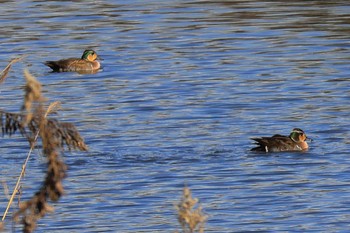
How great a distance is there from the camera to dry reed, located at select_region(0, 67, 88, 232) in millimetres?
5082

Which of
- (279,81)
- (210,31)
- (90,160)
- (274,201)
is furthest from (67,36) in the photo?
(274,201)

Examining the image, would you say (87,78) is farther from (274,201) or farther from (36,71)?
(274,201)

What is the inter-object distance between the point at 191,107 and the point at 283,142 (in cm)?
294

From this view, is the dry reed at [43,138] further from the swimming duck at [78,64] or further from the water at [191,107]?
the swimming duck at [78,64]

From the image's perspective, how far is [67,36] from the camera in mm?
24312

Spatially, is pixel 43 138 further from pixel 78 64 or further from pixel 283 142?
pixel 78 64

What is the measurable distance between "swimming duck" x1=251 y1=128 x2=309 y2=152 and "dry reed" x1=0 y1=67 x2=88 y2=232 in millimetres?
8217

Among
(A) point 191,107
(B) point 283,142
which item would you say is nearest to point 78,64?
(A) point 191,107

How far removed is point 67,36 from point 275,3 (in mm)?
5463

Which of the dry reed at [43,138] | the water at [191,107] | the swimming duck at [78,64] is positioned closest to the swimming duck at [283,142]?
the water at [191,107]

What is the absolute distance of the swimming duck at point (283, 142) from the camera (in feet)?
44.5

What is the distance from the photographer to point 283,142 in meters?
13.9

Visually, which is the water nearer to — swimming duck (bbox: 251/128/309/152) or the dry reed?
swimming duck (bbox: 251/128/309/152)

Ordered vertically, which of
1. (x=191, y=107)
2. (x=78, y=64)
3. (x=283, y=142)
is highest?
(x=78, y=64)
